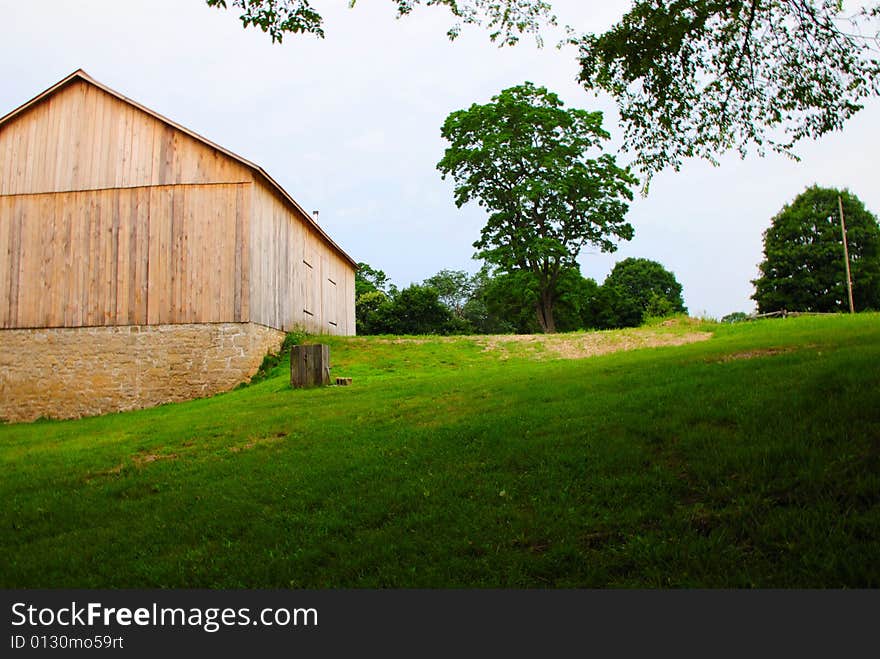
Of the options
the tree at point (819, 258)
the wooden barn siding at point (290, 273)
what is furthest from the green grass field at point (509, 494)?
the tree at point (819, 258)

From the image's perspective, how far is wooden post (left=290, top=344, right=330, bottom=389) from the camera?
49.6ft

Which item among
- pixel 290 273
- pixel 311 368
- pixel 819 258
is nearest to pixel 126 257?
pixel 290 273

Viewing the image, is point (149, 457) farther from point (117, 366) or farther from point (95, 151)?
point (95, 151)

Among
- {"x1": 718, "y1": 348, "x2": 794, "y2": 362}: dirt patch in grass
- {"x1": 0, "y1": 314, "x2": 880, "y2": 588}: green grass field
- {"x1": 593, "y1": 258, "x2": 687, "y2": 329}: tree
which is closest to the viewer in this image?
{"x1": 0, "y1": 314, "x2": 880, "y2": 588}: green grass field

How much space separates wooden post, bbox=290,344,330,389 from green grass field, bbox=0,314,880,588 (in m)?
5.09

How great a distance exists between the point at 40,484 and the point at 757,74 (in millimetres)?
11436

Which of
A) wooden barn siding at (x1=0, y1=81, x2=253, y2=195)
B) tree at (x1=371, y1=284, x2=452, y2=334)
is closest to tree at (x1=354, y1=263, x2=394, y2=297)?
tree at (x1=371, y1=284, x2=452, y2=334)

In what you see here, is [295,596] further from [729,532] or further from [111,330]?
[111,330]

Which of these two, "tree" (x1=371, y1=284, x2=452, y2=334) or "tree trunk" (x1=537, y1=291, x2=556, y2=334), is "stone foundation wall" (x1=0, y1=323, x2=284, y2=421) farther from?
"tree" (x1=371, y1=284, x2=452, y2=334)

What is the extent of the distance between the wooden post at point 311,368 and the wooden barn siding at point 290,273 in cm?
481

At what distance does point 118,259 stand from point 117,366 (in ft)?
11.5

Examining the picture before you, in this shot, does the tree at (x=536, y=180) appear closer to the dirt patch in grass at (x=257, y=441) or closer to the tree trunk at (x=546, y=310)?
the tree trunk at (x=546, y=310)

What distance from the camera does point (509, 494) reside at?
532cm

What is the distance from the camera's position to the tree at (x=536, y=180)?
35.8 metres
